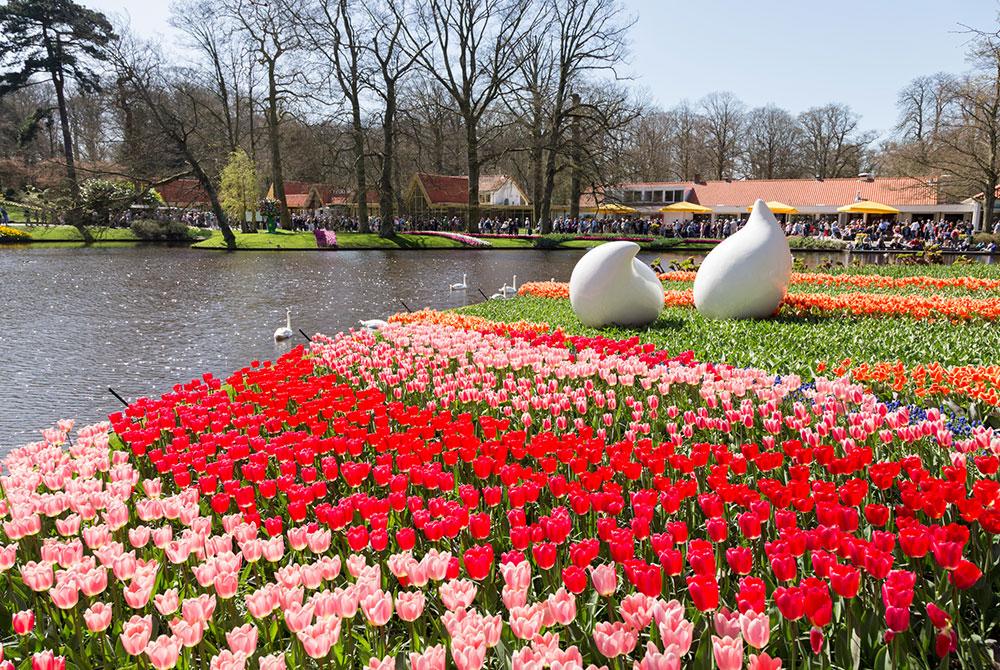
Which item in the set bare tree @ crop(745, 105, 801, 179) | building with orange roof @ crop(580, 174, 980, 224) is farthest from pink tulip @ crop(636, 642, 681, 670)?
bare tree @ crop(745, 105, 801, 179)

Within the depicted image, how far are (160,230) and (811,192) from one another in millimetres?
46333

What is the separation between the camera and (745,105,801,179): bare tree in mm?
77438

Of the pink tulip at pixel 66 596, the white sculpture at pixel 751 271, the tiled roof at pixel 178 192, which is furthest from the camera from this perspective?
the tiled roof at pixel 178 192

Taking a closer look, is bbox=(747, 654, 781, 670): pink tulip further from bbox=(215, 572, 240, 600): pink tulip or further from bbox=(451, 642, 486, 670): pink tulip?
bbox=(215, 572, 240, 600): pink tulip

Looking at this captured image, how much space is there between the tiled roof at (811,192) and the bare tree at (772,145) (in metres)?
15.9

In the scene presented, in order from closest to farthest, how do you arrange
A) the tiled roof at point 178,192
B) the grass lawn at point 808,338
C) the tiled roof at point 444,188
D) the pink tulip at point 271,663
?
the pink tulip at point 271,663, the grass lawn at point 808,338, the tiled roof at point 178,192, the tiled roof at point 444,188

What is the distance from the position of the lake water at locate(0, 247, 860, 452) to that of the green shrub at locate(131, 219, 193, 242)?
878 centimetres

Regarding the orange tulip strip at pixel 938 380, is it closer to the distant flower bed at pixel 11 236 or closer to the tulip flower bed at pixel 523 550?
the tulip flower bed at pixel 523 550

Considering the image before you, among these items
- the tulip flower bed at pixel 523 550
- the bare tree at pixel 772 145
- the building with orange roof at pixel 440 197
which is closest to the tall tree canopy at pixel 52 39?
the building with orange roof at pixel 440 197

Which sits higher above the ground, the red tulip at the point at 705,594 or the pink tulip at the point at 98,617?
the red tulip at the point at 705,594

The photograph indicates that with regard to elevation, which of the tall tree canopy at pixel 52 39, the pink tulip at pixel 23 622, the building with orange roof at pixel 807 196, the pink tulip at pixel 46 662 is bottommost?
the pink tulip at pixel 23 622

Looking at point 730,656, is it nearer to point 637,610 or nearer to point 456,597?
point 637,610

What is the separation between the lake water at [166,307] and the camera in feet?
27.9

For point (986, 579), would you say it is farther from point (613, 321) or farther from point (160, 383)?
point (160, 383)
